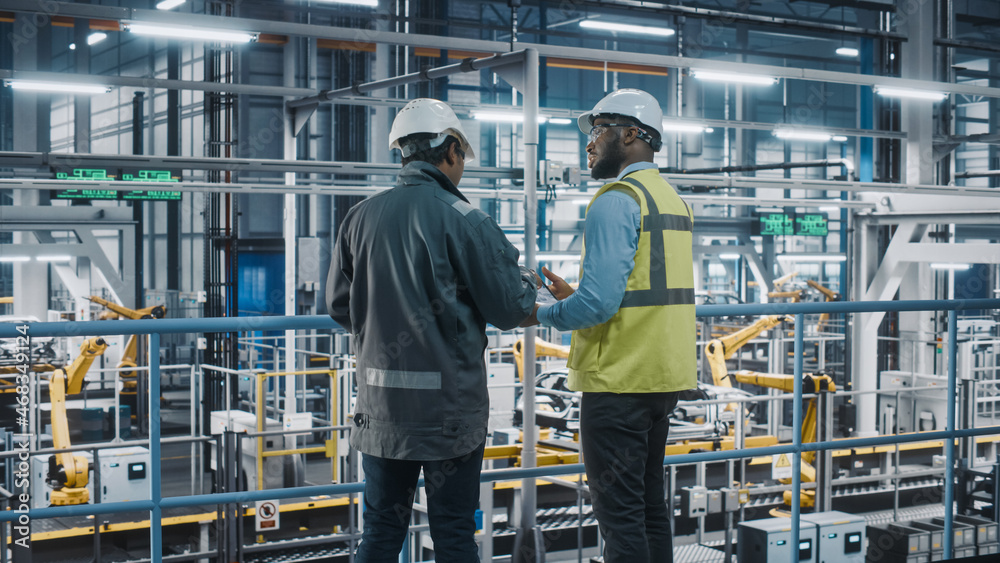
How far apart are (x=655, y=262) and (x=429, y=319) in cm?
63

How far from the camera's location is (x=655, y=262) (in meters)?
2.29

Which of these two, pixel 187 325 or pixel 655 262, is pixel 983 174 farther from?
pixel 187 325

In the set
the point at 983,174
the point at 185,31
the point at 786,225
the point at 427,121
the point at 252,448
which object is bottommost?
the point at 252,448

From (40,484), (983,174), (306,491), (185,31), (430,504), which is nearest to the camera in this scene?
(430,504)

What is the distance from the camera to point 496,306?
2.02 meters

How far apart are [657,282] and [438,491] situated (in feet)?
2.46

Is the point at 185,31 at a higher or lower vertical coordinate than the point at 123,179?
higher

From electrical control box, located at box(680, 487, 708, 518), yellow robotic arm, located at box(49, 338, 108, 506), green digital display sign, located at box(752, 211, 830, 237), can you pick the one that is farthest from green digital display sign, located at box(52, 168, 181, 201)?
green digital display sign, located at box(752, 211, 830, 237)

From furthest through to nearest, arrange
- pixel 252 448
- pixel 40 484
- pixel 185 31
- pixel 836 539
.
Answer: pixel 252 448 < pixel 40 484 < pixel 185 31 < pixel 836 539

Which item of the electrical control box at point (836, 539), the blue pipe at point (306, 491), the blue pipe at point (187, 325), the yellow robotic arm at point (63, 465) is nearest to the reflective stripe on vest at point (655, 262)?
the blue pipe at point (187, 325)

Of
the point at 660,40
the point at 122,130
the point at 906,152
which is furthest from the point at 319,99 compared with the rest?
the point at 122,130

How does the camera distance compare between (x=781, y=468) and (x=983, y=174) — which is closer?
(x=781, y=468)

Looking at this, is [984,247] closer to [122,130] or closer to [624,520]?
[624,520]

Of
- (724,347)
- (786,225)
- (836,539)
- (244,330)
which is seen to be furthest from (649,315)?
(786,225)
